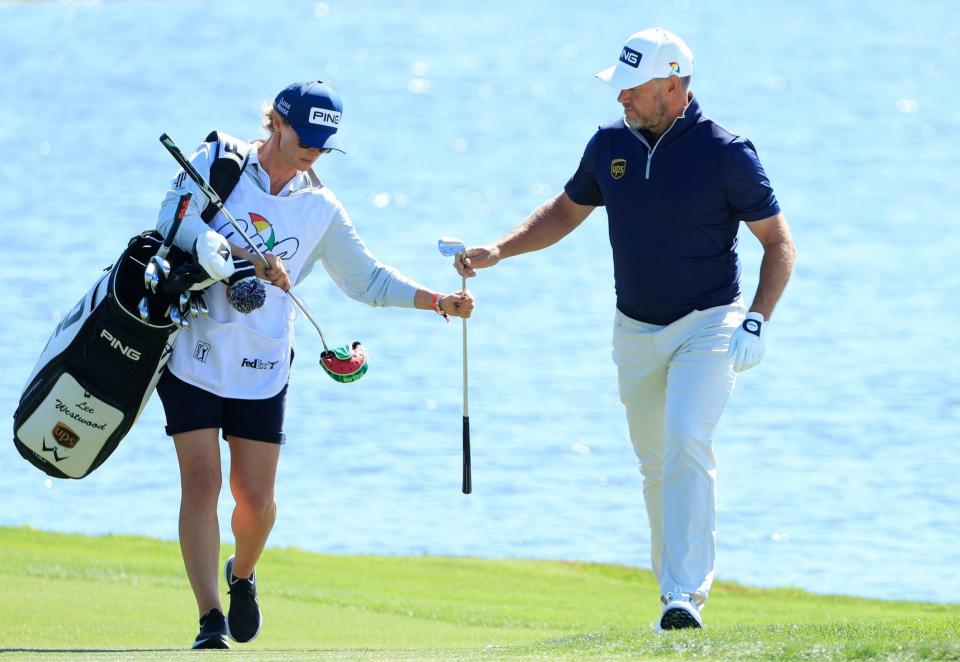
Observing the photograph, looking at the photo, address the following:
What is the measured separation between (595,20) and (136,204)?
29741 millimetres

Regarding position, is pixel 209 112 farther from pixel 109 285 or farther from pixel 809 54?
pixel 109 285

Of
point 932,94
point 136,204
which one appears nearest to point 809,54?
point 932,94

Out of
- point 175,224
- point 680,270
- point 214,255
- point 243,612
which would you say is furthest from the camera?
point 243,612

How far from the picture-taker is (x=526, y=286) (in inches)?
939

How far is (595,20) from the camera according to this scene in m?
56.3

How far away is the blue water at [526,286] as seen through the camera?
13.4 metres

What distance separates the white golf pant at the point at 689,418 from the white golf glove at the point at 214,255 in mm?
1583

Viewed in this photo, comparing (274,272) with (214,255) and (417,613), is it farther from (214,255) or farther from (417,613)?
(417,613)

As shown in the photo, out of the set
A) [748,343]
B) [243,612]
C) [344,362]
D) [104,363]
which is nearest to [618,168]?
[748,343]

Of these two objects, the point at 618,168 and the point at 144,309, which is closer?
the point at 144,309

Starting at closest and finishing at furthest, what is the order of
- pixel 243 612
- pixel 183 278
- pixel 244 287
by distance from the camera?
pixel 183 278
pixel 244 287
pixel 243 612

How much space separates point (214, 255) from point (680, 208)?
1.68 metres

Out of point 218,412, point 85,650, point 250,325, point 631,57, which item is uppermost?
point 631,57

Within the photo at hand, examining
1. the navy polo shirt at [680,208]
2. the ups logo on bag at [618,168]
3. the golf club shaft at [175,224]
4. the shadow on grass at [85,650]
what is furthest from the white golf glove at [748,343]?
the shadow on grass at [85,650]
